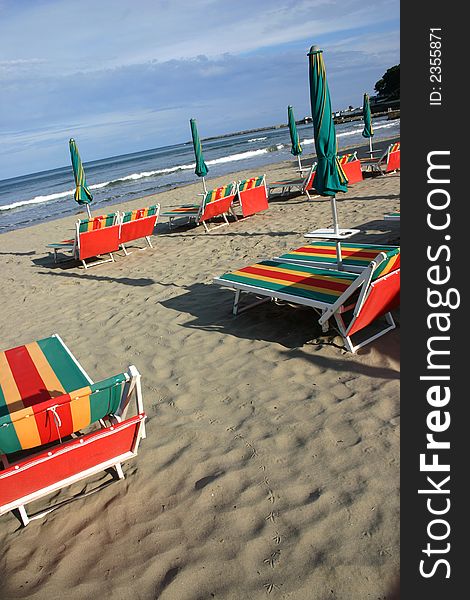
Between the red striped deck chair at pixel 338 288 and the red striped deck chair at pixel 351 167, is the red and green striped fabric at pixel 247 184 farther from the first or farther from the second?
the red striped deck chair at pixel 338 288

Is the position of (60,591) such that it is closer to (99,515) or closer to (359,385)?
(99,515)

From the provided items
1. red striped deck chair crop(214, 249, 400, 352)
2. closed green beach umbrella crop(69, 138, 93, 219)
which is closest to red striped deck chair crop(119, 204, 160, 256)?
closed green beach umbrella crop(69, 138, 93, 219)

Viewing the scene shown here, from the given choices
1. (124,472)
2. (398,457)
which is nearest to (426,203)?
(398,457)

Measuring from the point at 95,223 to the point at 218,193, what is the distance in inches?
110

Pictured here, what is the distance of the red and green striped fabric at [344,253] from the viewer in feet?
16.7

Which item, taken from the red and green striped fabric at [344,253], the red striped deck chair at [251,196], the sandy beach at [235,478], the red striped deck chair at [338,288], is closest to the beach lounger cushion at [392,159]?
the red striped deck chair at [251,196]

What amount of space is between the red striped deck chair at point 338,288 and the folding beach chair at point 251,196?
5.36 m

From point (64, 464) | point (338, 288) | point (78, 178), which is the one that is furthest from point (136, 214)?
point (64, 464)

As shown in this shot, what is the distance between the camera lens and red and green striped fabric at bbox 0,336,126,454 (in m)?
2.60

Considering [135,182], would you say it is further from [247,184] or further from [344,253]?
[344,253]

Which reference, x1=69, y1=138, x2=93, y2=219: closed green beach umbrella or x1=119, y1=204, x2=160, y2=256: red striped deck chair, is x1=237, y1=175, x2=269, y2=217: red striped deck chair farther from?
x1=69, y1=138, x2=93, y2=219: closed green beach umbrella

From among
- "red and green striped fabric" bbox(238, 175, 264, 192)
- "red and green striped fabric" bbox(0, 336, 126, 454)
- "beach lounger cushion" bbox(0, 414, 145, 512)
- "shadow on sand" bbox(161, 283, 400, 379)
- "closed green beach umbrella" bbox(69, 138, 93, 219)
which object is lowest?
"shadow on sand" bbox(161, 283, 400, 379)

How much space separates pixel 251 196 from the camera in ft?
36.2

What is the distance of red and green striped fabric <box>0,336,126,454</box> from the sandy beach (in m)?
0.54
